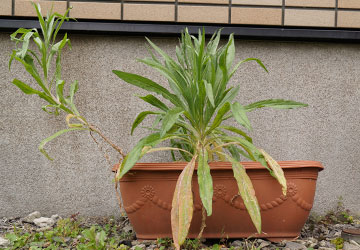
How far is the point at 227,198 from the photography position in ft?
6.83

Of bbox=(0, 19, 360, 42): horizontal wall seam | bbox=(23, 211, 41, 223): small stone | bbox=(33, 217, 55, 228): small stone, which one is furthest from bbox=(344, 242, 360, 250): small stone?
bbox=(23, 211, 41, 223): small stone

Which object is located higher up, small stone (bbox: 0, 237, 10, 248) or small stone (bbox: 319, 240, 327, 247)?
small stone (bbox: 0, 237, 10, 248)

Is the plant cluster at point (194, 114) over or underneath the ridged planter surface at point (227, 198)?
over

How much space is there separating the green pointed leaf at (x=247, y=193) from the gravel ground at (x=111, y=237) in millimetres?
201

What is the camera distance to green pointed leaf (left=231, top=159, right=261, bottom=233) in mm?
1813

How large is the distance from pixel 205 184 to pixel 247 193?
0.20m

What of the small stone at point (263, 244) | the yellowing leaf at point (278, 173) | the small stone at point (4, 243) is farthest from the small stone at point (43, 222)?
the yellowing leaf at point (278, 173)

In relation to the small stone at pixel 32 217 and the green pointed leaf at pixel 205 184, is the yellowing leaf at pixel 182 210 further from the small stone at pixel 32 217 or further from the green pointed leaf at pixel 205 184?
the small stone at pixel 32 217

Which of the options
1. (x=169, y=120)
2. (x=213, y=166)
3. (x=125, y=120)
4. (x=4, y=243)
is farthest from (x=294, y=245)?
(x=4, y=243)

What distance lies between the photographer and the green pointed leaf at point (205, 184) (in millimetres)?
1761

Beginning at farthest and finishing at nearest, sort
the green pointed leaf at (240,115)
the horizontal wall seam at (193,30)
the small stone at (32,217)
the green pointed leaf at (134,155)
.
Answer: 1. the horizontal wall seam at (193,30)
2. the small stone at (32,217)
3. the green pointed leaf at (134,155)
4. the green pointed leaf at (240,115)

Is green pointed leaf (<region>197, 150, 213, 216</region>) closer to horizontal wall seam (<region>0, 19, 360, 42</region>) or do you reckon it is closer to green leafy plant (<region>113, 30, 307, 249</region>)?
green leafy plant (<region>113, 30, 307, 249</region>)

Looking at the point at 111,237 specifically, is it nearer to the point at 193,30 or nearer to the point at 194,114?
the point at 194,114

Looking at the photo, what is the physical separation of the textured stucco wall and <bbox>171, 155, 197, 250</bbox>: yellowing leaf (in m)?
0.87
